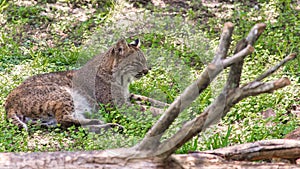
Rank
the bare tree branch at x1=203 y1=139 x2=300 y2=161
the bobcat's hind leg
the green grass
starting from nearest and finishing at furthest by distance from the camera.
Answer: the bare tree branch at x1=203 y1=139 x2=300 y2=161, the green grass, the bobcat's hind leg

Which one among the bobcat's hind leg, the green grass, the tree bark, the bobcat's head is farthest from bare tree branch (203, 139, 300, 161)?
the bobcat's hind leg

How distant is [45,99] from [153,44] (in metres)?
1.24

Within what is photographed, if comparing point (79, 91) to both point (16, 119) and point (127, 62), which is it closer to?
point (127, 62)

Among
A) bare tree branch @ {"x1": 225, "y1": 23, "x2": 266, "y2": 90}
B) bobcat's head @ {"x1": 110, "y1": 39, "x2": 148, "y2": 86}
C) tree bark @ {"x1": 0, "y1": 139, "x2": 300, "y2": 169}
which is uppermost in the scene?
bobcat's head @ {"x1": 110, "y1": 39, "x2": 148, "y2": 86}

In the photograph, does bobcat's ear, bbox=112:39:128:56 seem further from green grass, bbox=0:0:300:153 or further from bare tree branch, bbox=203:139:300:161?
bare tree branch, bbox=203:139:300:161

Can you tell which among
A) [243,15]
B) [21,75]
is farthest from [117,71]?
[243,15]

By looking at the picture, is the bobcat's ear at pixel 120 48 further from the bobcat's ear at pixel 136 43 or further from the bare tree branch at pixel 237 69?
the bare tree branch at pixel 237 69

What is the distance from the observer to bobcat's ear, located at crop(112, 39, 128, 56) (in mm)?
6273

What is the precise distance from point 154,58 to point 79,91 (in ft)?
2.76

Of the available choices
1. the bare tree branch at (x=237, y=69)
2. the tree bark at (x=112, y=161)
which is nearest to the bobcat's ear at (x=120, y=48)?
the tree bark at (x=112, y=161)

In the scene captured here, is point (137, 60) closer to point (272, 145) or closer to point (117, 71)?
point (117, 71)

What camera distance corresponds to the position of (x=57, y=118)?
249 inches

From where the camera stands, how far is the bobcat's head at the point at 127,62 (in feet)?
20.5

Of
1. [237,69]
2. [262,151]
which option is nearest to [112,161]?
[237,69]
